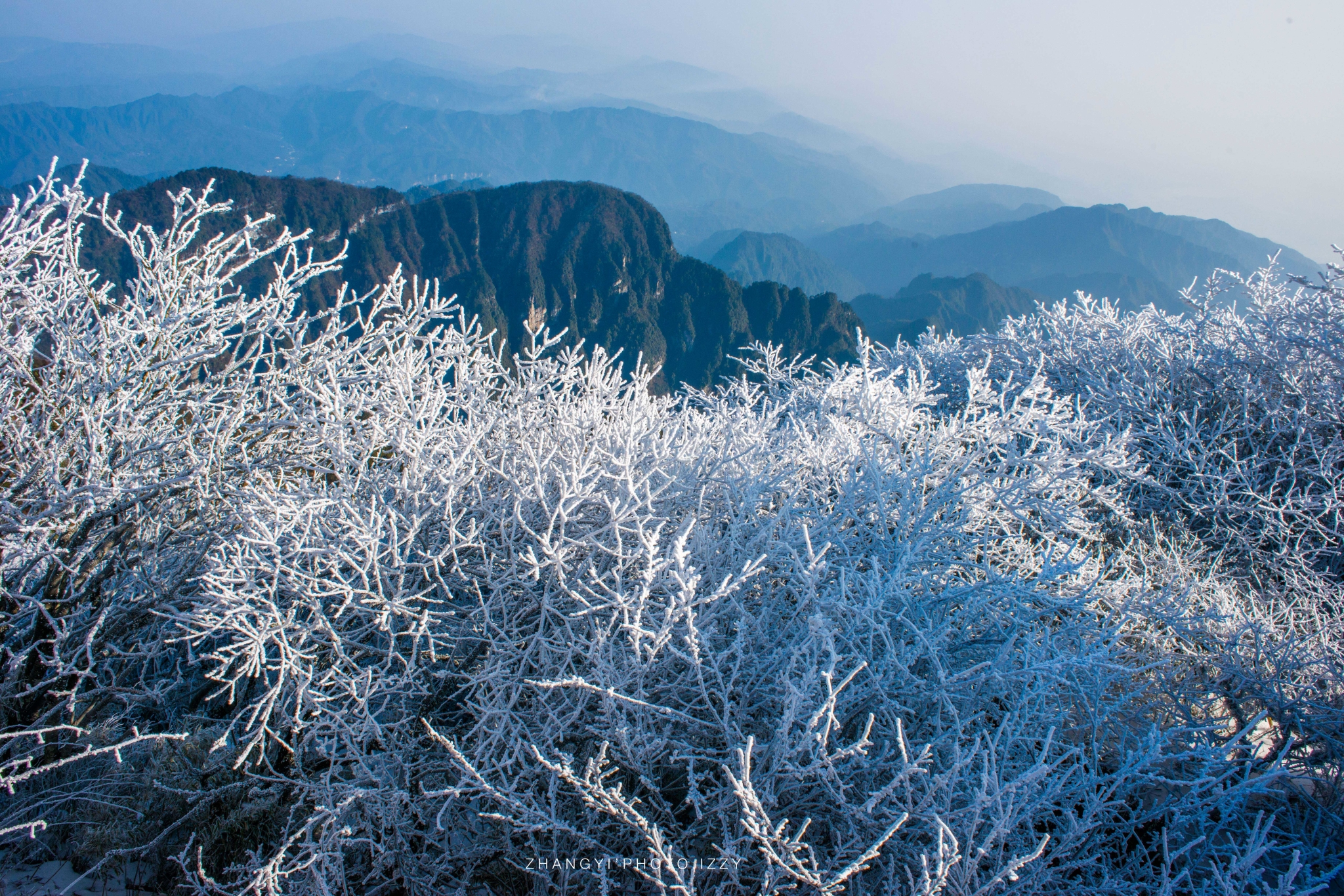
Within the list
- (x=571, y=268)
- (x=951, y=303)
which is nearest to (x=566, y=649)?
(x=571, y=268)

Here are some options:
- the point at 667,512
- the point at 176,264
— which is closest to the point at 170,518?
the point at 176,264

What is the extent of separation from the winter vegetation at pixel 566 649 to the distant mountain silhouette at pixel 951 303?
453 ft

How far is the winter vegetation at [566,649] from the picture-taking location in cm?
202

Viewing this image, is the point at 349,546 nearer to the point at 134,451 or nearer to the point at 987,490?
the point at 134,451

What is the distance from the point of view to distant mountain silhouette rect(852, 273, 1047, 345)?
13988 cm

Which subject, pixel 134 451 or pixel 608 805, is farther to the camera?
pixel 134 451

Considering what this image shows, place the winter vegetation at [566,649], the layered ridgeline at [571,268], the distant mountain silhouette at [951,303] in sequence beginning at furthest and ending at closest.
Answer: the distant mountain silhouette at [951,303]
the layered ridgeline at [571,268]
the winter vegetation at [566,649]

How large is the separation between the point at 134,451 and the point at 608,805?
9.77ft

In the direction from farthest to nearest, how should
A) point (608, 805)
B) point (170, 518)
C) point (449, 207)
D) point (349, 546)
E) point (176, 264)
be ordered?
point (449, 207) < point (176, 264) < point (170, 518) < point (349, 546) < point (608, 805)

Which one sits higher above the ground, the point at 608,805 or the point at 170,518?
the point at 608,805

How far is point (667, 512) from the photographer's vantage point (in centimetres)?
305

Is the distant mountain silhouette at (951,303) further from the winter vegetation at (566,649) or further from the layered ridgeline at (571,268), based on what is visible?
the winter vegetation at (566,649)

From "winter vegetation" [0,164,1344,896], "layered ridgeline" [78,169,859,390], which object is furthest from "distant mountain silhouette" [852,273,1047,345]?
"winter vegetation" [0,164,1344,896]

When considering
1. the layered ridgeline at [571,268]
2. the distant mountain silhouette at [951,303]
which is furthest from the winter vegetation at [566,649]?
the distant mountain silhouette at [951,303]
